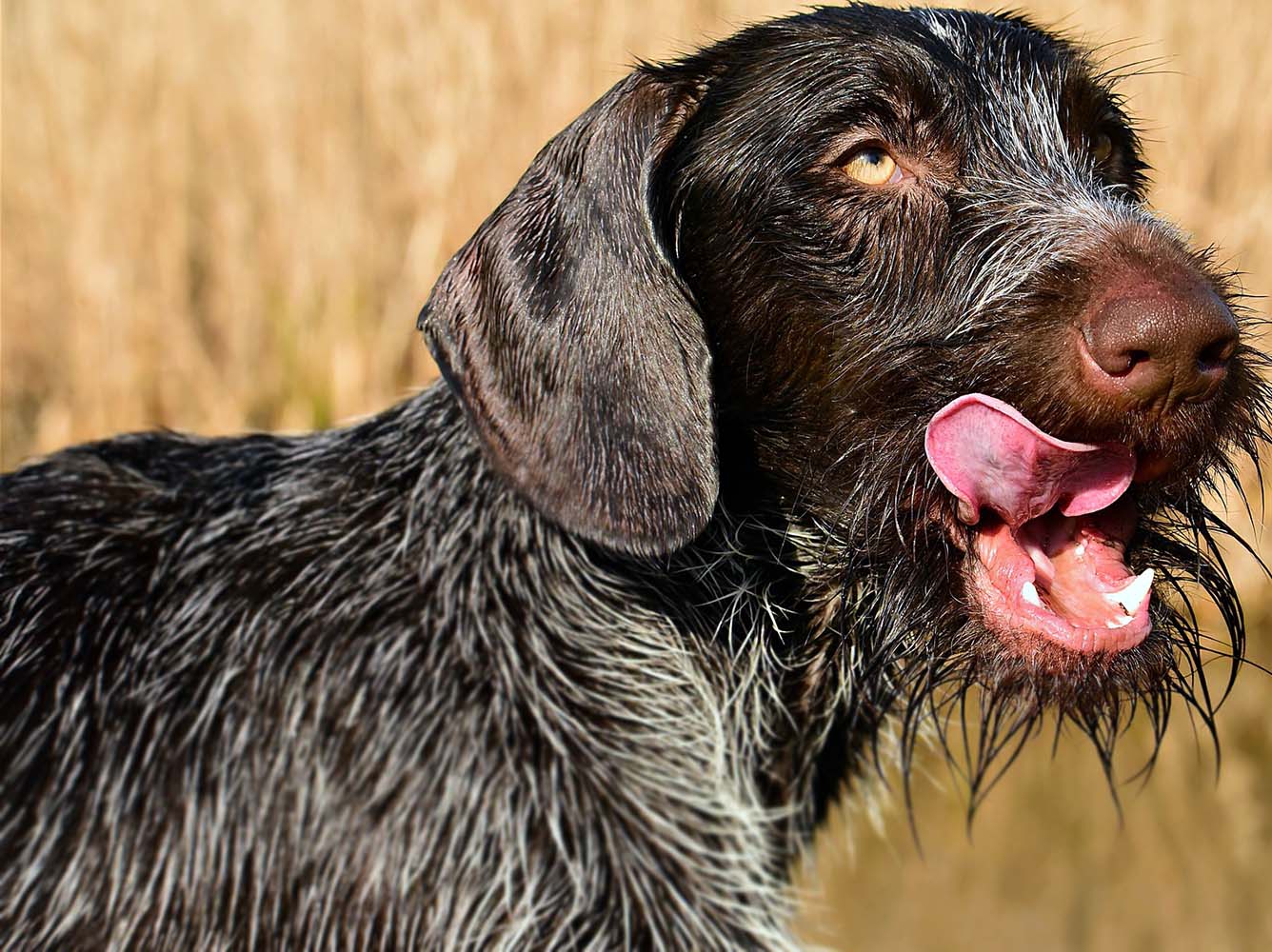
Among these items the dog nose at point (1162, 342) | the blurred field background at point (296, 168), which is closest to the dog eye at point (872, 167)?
the dog nose at point (1162, 342)

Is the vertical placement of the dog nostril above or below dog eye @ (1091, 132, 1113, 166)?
below

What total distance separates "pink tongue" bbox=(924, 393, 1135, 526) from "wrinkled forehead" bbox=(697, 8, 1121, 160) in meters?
0.49

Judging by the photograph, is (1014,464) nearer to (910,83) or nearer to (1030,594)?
(1030,594)

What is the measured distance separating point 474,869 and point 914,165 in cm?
132

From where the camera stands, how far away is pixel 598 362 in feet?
7.62

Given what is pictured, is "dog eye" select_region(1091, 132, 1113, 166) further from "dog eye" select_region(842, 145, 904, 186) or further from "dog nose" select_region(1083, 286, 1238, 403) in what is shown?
"dog nose" select_region(1083, 286, 1238, 403)

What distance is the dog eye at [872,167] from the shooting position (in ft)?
7.70

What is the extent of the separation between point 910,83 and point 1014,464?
2.14 ft

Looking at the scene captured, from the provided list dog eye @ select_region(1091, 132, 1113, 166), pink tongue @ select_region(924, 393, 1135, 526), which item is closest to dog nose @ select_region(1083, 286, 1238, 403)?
pink tongue @ select_region(924, 393, 1135, 526)

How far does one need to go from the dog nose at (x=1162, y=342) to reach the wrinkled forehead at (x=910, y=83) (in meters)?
0.49

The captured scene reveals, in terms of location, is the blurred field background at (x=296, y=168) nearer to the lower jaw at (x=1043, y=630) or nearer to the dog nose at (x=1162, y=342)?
the lower jaw at (x=1043, y=630)

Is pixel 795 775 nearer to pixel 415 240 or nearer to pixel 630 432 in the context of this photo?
pixel 630 432

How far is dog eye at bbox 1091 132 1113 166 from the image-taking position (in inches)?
106

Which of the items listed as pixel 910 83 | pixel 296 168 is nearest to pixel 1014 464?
pixel 910 83
